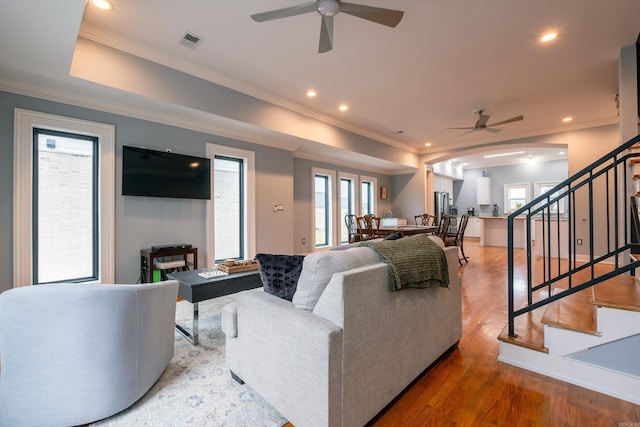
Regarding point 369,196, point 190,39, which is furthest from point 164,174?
point 369,196

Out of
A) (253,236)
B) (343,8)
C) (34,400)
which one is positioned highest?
(343,8)

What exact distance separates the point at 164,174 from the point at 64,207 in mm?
1095

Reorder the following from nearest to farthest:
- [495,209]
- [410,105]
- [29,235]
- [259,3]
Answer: [259,3], [29,235], [410,105], [495,209]

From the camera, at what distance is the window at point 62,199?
2.88m

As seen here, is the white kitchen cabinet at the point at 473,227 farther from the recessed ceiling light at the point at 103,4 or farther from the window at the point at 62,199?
the recessed ceiling light at the point at 103,4

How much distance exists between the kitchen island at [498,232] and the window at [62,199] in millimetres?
9261

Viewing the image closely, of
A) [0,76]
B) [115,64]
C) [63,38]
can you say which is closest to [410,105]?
[115,64]

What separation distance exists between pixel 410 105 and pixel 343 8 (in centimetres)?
300

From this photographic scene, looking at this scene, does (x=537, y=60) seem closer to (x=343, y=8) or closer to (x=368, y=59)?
(x=368, y=59)

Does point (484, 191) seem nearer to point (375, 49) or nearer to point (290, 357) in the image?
point (375, 49)

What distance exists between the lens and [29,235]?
2914 mm

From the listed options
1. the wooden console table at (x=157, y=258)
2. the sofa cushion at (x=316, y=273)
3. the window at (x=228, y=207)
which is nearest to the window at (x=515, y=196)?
the window at (x=228, y=207)

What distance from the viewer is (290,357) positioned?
142 centimetres

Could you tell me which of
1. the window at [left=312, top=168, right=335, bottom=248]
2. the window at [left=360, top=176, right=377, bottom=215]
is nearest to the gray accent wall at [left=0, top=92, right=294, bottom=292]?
the window at [left=312, top=168, right=335, bottom=248]
